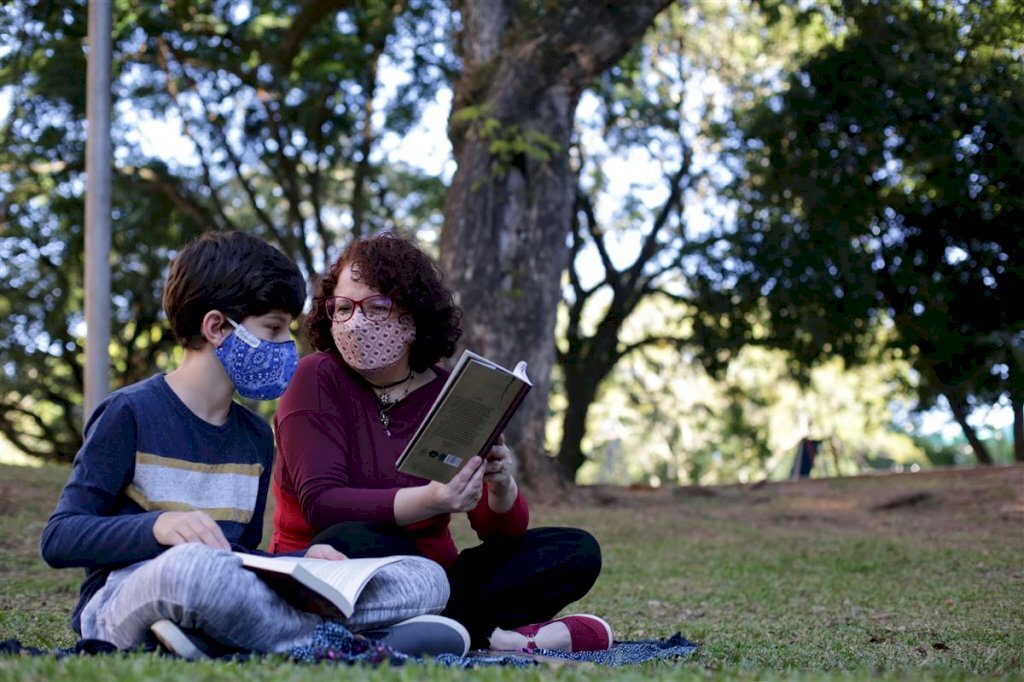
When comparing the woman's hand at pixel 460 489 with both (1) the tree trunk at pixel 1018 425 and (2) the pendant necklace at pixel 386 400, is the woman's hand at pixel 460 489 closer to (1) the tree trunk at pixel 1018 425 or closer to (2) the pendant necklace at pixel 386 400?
(2) the pendant necklace at pixel 386 400

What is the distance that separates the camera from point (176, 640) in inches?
131

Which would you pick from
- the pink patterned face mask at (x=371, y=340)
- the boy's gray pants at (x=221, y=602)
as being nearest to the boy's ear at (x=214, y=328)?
the pink patterned face mask at (x=371, y=340)

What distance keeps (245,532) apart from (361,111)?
58.3 feet

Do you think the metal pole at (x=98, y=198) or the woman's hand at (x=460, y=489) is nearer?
the woman's hand at (x=460, y=489)

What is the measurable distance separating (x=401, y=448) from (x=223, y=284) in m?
0.89

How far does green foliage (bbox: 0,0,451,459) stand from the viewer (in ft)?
59.5

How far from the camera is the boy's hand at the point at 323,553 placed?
3794 mm

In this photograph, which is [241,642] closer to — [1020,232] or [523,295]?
[523,295]

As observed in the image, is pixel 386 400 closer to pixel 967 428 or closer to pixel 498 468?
pixel 498 468

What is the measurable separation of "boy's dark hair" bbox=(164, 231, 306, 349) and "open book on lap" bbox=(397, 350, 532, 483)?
2.17 feet

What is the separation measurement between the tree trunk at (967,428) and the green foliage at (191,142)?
31.6 feet

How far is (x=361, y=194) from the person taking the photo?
71.3ft

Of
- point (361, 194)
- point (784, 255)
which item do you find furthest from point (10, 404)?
point (784, 255)

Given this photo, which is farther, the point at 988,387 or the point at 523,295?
the point at 988,387
